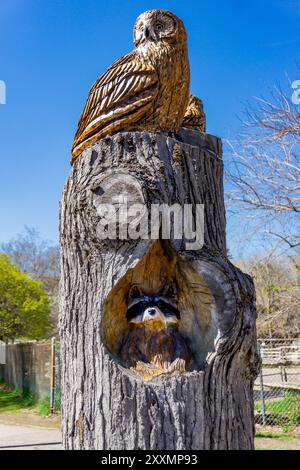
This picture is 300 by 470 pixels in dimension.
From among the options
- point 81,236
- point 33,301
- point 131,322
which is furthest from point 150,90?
point 33,301

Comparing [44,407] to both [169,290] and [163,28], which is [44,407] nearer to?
[163,28]

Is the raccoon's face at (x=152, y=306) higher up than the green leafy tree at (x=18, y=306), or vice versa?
the raccoon's face at (x=152, y=306)

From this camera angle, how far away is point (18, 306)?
15.0 metres

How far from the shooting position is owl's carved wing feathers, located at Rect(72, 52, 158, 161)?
242 cm

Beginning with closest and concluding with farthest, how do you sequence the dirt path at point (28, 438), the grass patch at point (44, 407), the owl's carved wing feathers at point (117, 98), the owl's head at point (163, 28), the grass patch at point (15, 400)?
1. the owl's carved wing feathers at point (117, 98)
2. the owl's head at point (163, 28)
3. the dirt path at point (28, 438)
4. the grass patch at point (44, 407)
5. the grass patch at point (15, 400)

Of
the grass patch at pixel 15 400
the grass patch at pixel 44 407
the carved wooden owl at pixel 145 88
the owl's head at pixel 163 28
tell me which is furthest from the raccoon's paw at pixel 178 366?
the grass patch at pixel 15 400

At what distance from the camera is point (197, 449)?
66.2 inches

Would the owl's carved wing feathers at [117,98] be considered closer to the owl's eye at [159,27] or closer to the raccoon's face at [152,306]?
the owl's eye at [159,27]

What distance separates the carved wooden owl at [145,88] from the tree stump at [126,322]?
21.6 inches

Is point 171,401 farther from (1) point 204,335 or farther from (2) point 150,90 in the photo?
(2) point 150,90

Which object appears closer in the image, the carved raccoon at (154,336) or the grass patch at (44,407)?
the carved raccoon at (154,336)

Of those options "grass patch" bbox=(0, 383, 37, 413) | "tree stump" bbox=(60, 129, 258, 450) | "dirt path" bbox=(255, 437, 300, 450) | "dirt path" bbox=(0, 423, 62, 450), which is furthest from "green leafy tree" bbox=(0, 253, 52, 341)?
"tree stump" bbox=(60, 129, 258, 450)

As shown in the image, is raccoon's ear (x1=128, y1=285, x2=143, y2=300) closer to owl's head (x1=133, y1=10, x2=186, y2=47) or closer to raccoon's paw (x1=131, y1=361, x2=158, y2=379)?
raccoon's paw (x1=131, y1=361, x2=158, y2=379)

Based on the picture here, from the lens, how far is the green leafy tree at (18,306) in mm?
14852
